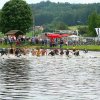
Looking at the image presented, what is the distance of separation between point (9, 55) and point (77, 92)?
142 ft

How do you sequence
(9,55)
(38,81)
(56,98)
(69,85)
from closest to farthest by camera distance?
(56,98), (69,85), (38,81), (9,55)

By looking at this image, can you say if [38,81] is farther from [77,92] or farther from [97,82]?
[77,92]

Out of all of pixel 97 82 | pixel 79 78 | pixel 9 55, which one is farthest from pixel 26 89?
pixel 9 55

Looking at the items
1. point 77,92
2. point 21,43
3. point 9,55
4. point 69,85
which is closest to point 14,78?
point 69,85

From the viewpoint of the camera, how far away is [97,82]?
34219mm

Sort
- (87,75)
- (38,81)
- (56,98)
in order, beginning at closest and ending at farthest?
(56,98) → (38,81) → (87,75)

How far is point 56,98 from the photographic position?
26.6m

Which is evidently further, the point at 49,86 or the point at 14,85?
the point at 14,85

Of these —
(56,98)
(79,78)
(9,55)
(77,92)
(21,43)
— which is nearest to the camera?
(56,98)

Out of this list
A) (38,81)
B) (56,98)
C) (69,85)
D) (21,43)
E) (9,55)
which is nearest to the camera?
(56,98)

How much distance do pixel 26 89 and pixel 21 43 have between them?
68215 mm

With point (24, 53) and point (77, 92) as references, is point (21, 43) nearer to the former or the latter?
point (24, 53)

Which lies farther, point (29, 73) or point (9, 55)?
point (9, 55)

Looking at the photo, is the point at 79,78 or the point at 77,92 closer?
the point at 77,92
